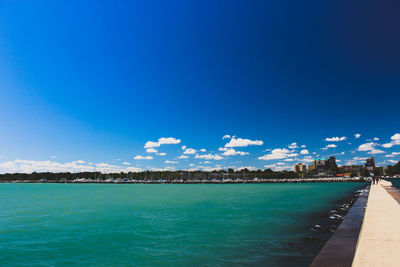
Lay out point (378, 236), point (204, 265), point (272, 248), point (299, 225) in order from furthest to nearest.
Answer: point (299, 225)
point (272, 248)
point (204, 265)
point (378, 236)

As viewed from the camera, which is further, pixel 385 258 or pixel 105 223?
pixel 105 223

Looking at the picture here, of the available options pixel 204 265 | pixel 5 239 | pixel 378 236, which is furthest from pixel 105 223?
pixel 378 236

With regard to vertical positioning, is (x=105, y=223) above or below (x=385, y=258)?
below

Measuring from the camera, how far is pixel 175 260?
13250 mm

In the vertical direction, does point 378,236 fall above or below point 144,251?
above

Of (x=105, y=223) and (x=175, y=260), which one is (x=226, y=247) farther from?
(x=105, y=223)

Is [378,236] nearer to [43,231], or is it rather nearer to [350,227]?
[350,227]

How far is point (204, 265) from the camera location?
12.3m

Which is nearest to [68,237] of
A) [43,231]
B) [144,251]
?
[43,231]

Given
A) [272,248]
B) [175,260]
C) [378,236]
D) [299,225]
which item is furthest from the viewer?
[299,225]

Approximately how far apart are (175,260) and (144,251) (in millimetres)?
2876

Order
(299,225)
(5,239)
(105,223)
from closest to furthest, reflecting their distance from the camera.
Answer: (5,239)
(299,225)
(105,223)

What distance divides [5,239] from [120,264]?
1259 centimetres

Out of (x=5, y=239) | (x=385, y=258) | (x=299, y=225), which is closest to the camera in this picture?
(x=385, y=258)
